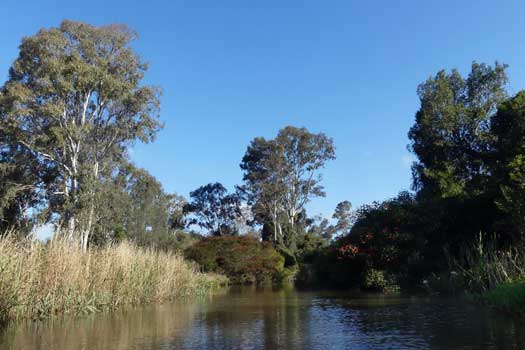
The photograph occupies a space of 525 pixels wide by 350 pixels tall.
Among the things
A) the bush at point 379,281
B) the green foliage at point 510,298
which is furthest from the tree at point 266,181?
the green foliage at point 510,298

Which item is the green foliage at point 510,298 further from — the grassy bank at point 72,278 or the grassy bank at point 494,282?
the grassy bank at point 72,278

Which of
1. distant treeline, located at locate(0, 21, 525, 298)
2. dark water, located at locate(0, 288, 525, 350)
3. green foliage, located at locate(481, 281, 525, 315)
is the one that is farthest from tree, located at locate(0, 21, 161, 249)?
green foliage, located at locate(481, 281, 525, 315)

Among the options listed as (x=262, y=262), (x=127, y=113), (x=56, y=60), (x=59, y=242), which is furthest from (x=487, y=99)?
(x=59, y=242)

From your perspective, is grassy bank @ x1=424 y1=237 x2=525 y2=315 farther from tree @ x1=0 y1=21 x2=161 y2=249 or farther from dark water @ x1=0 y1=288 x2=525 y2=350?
tree @ x1=0 y1=21 x2=161 y2=249

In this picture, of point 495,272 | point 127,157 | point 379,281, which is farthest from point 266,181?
point 495,272

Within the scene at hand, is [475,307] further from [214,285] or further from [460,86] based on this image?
[460,86]

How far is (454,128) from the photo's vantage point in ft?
86.5

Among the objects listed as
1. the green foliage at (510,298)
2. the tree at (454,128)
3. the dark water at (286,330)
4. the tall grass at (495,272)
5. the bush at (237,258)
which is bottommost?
the dark water at (286,330)

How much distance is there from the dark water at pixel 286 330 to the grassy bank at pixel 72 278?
1.40 ft

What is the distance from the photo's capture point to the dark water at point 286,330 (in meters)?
6.75

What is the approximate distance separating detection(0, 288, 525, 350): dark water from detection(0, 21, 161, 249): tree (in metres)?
15.3

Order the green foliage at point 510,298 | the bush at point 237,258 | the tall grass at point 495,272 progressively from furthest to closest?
the bush at point 237,258
the tall grass at point 495,272
the green foliage at point 510,298

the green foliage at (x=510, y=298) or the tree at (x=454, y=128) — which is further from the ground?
the tree at (x=454, y=128)

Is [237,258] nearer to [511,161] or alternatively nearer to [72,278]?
[511,161]
